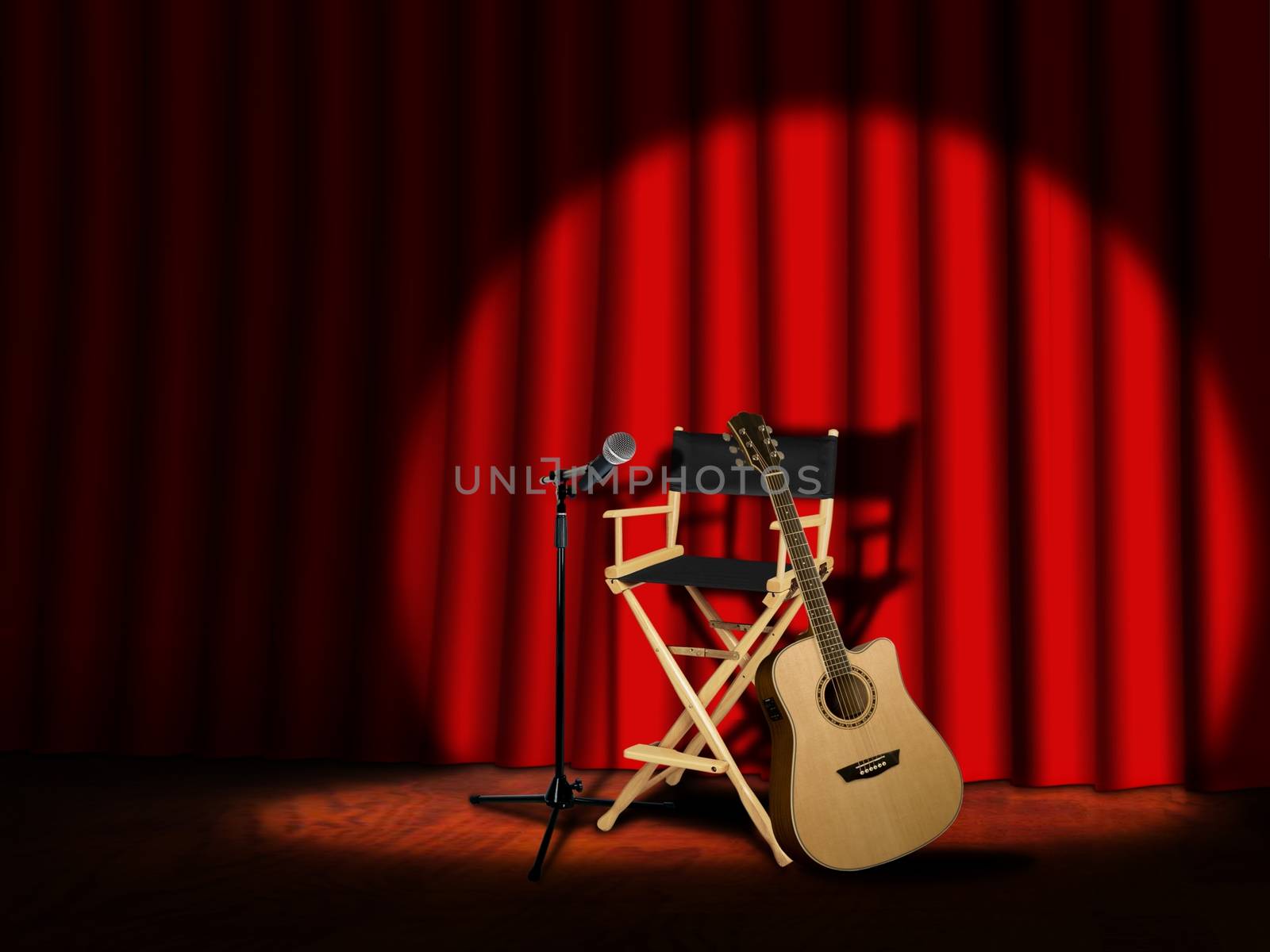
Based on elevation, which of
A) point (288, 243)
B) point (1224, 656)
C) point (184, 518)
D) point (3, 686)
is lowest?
point (3, 686)

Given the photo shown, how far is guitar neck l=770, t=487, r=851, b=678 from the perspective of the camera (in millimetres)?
2123

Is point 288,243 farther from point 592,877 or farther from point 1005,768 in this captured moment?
point 1005,768

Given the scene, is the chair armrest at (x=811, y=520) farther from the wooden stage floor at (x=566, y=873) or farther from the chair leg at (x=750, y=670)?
the wooden stage floor at (x=566, y=873)

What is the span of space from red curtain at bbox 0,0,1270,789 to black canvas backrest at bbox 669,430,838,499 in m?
0.27

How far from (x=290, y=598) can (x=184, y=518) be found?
416 mm

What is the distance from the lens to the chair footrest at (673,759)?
2201 millimetres

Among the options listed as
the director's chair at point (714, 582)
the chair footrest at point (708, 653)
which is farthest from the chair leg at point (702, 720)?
the chair footrest at point (708, 653)

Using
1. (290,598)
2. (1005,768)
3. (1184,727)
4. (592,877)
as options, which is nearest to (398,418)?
(290,598)

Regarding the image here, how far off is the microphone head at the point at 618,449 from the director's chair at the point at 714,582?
27 cm

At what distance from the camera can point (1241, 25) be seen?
261 centimetres

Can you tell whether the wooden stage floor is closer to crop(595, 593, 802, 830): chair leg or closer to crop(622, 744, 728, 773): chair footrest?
crop(595, 593, 802, 830): chair leg

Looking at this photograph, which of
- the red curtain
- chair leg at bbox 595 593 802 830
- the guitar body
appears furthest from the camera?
the red curtain

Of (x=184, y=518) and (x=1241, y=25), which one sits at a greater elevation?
(x=1241, y=25)

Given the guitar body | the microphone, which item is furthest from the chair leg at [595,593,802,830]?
the microphone
